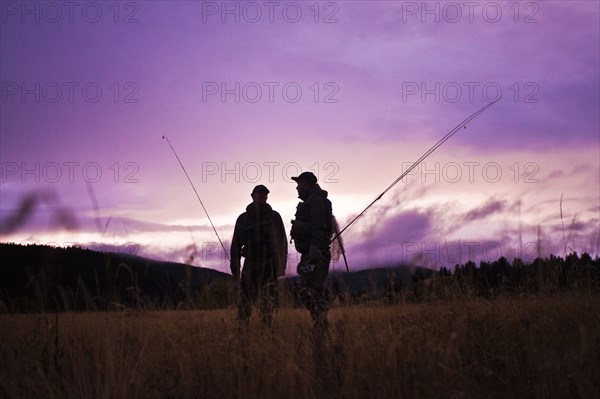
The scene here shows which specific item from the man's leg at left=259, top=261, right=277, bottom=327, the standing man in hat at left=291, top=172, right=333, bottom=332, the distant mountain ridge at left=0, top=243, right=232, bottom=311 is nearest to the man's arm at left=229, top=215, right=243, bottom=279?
the man's leg at left=259, top=261, right=277, bottom=327

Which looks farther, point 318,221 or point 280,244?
point 280,244

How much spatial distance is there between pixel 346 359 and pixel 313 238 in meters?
2.69

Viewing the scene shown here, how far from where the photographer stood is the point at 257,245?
885 cm

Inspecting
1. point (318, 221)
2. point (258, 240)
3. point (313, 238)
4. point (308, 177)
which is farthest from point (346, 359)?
point (258, 240)

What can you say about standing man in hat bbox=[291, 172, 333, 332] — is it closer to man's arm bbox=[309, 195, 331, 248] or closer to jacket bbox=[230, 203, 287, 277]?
man's arm bbox=[309, 195, 331, 248]

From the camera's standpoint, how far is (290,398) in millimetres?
4328

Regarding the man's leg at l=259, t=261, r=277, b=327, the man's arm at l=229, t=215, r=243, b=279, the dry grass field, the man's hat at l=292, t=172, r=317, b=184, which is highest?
the man's hat at l=292, t=172, r=317, b=184

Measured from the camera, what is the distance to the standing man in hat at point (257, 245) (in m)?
8.80

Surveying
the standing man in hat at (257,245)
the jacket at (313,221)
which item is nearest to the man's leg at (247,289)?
the standing man in hat at (257,245)

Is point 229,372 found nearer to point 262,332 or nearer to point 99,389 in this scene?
point 99,389

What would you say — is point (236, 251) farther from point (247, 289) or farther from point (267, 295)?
point (267, 295)

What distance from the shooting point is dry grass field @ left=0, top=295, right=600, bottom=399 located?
4.39 meters

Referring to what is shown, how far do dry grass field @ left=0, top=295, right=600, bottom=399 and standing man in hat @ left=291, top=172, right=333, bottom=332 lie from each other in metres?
0.40

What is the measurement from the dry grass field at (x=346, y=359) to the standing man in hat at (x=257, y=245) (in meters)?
1.40
